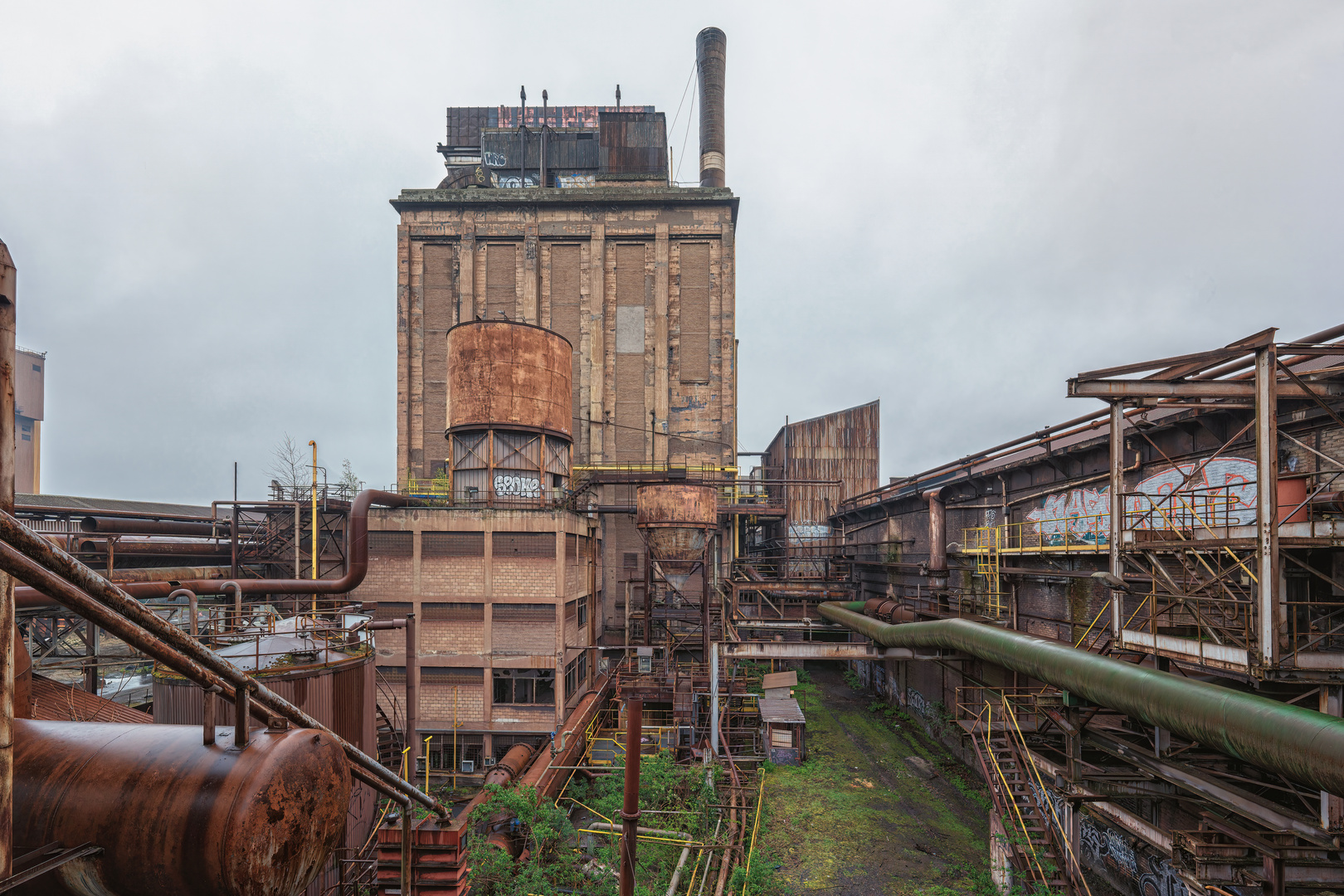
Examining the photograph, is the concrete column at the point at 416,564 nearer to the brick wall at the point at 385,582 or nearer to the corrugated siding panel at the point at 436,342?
the brick wall at the point at 385,582

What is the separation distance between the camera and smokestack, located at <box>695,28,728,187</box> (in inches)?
1158

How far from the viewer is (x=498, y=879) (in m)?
9.58

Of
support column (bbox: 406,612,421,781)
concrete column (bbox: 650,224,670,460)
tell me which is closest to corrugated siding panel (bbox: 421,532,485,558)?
support column (bbox: 406,612,421,781)

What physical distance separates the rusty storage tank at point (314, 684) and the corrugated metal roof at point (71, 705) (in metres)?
0.69

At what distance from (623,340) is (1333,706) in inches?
965

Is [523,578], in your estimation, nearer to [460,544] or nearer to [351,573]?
[460,544]

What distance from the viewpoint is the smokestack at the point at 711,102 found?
96.5 ft

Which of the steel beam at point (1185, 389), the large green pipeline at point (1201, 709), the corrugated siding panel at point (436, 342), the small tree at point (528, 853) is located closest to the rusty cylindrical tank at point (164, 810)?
the large green pipeline at point (1201, 709)

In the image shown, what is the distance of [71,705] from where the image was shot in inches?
391

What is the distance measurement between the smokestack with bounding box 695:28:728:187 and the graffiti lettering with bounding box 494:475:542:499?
710 inches

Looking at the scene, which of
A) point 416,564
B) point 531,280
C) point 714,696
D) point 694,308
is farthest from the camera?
point 694,308

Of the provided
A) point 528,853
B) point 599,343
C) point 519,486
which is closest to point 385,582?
point 519,486

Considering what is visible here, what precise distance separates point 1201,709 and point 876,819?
8042 millimetres

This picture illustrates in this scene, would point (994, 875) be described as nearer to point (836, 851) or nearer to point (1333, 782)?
point (836, 851)
